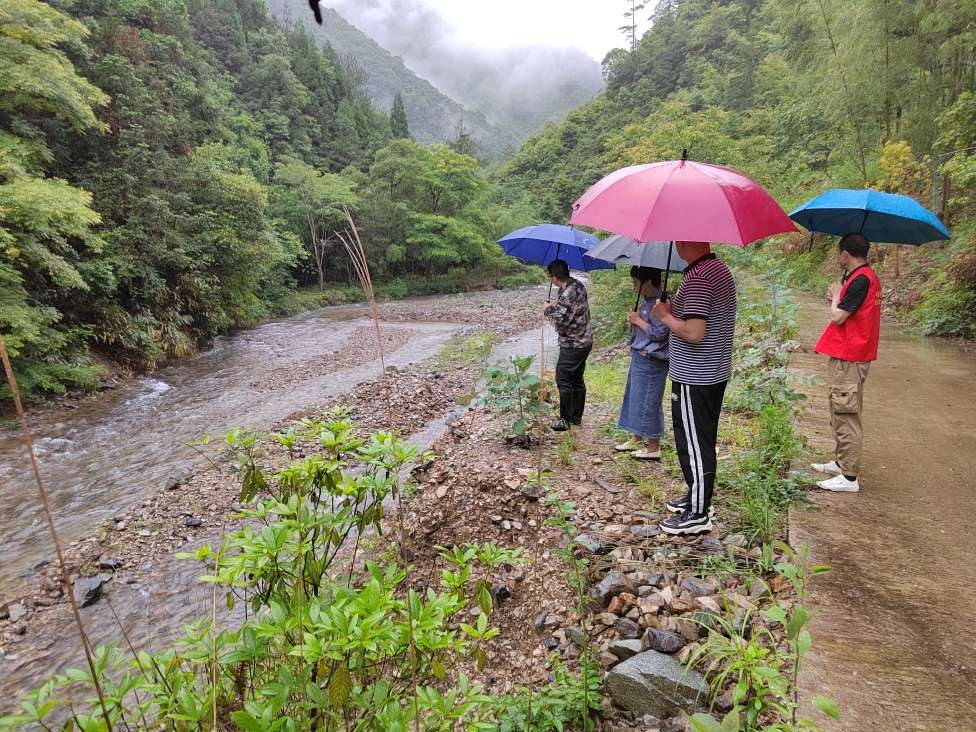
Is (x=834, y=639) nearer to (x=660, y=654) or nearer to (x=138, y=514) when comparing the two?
(x=660, y=654)

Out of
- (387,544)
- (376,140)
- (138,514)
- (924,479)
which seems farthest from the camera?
(376,140)

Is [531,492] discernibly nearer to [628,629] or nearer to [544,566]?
[544,566]

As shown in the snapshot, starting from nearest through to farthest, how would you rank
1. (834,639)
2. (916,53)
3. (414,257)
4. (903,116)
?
(834,639) → (916,53) → (903,116) → (414,257)

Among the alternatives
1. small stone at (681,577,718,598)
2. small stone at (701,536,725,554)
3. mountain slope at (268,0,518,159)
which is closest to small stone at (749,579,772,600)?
small stone at (681,577,718,598)

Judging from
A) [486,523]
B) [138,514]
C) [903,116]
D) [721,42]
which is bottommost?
[138,514]

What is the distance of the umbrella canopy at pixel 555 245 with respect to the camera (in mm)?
4793

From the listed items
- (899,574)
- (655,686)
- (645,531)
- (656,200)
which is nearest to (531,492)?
(645,531)

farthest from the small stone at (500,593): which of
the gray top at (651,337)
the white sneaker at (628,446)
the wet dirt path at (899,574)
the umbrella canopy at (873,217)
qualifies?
the umbrella canopy at (873,217)

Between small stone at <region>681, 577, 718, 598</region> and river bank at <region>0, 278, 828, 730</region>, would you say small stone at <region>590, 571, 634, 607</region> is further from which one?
small stone at <region>681, 577, 718, 598</region>

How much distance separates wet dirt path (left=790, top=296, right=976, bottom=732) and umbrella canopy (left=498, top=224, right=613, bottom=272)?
2.58 meters

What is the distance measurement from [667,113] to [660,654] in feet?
45.1

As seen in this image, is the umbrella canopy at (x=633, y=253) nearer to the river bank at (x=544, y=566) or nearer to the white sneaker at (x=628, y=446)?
the white sneaker at (x=628, y=446)

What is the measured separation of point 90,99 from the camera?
1121cm

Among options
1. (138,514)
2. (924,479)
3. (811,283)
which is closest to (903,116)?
(811,283)
